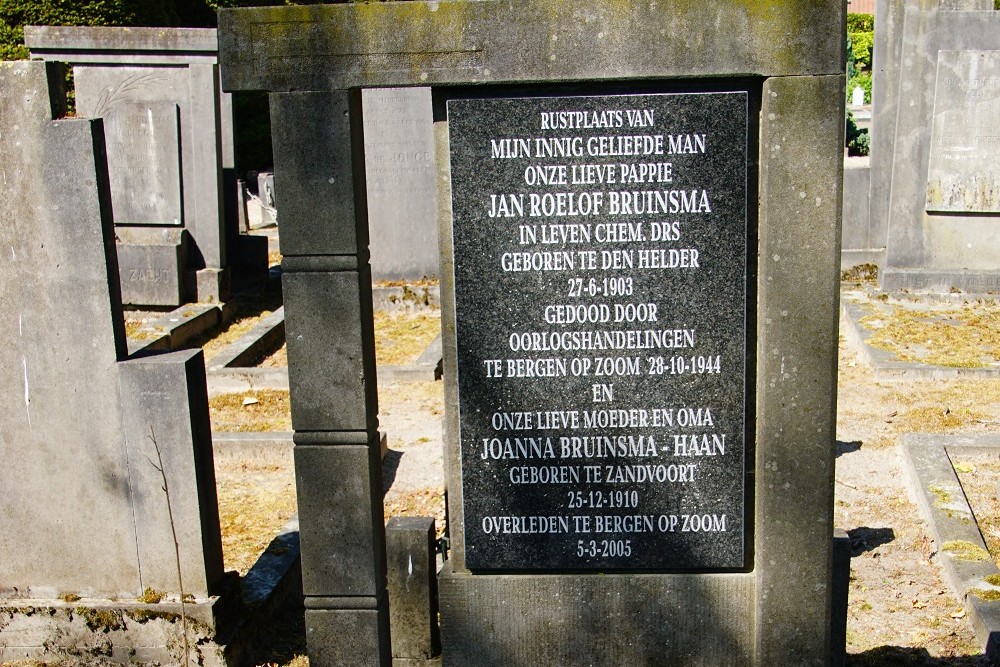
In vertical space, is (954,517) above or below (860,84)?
below

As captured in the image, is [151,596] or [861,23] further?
[861,23]

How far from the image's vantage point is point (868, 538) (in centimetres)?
564

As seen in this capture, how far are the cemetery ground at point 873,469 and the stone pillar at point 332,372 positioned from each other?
1129 mm

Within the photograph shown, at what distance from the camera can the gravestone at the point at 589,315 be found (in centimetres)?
328

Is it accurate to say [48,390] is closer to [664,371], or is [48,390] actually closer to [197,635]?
[197,635]

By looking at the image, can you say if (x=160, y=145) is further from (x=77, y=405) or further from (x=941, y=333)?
A: (x=941, y=333)

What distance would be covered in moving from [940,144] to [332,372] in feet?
29.9

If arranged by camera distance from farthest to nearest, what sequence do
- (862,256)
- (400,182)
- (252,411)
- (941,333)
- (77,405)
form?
(400,182) < (862,256) < (941,333) < (252,411) < (77,405)

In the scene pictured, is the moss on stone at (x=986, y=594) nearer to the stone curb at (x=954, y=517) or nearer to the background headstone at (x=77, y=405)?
the stone curb at (x=954, y=517)

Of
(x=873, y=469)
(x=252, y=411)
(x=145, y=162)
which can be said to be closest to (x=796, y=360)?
(x=873, y=469)

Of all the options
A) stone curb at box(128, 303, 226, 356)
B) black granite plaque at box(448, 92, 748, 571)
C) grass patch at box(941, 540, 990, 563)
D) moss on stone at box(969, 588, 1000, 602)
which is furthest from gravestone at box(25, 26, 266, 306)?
moss on stone at box(969, 588, 1000, 602)

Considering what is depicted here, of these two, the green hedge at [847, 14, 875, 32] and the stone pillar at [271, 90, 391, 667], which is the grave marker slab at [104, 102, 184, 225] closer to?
the stone pillar at [271, 90, 391, 667]

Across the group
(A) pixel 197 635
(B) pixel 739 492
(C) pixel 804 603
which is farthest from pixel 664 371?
(A) pixel 197 635

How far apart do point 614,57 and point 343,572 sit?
1.97 meters
